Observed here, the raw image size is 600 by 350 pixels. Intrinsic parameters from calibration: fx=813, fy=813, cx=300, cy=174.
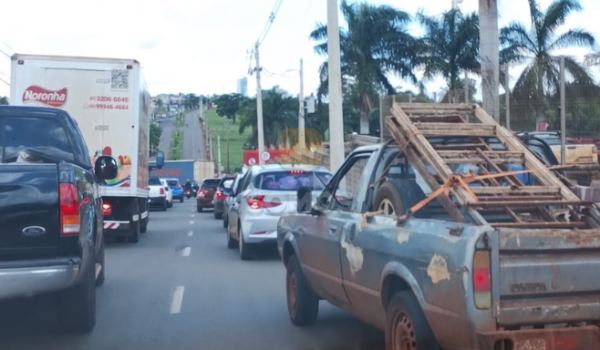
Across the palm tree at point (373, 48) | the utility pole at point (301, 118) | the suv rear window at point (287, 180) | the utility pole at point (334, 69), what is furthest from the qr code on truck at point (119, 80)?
the palm tree at point (373, 48)

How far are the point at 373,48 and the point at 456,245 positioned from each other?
1518 inches

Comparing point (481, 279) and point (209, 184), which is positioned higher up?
point (209, 184)

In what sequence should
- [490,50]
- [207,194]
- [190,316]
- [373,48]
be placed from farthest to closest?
[373,48], [207,194], [490,50], [190,316]

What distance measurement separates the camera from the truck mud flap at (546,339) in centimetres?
498

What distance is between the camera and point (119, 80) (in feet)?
54.5

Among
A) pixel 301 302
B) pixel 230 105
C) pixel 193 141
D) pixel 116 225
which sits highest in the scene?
pixel 230 105

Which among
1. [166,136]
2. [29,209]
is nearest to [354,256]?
[29,209]

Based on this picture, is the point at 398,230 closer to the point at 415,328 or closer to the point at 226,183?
the point at 415,328

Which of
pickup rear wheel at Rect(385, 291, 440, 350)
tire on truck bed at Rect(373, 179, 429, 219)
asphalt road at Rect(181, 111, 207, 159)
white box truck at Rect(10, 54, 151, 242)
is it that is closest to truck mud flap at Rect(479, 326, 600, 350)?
pickup rear wheel at Rect(385, 291, 440, 350)

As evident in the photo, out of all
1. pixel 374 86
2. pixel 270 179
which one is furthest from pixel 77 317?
pixel 374 86

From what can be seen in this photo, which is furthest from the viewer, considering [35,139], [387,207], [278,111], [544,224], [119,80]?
[278,111]

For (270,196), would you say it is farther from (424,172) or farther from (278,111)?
(278,111)

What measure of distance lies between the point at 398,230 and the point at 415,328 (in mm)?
734

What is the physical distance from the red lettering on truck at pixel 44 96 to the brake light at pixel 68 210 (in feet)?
32.1
